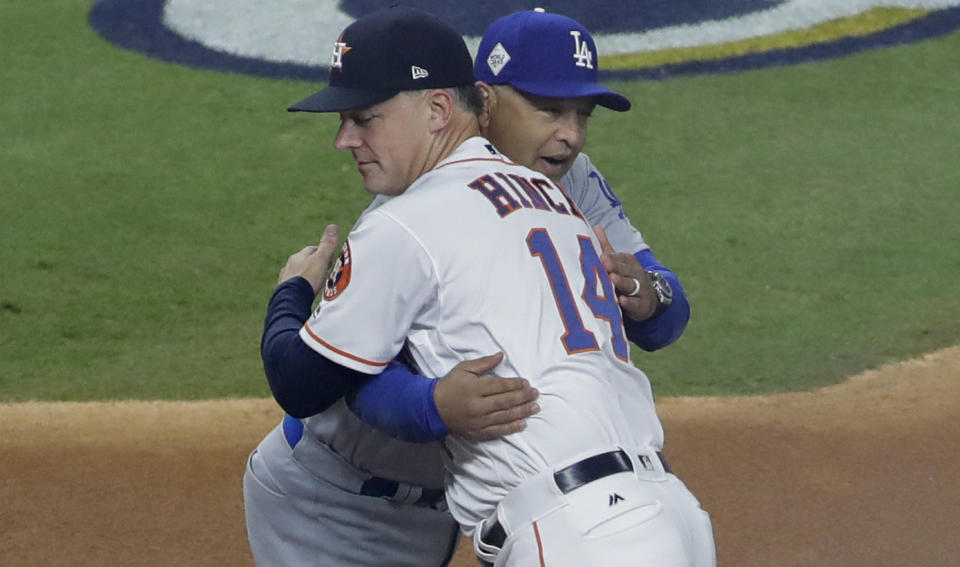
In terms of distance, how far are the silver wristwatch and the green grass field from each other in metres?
2.87

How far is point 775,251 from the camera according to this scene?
269 inches

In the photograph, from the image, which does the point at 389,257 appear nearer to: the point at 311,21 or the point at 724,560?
the point at 724,560

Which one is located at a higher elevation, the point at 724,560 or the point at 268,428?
the point at 724,560

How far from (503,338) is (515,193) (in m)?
0.30

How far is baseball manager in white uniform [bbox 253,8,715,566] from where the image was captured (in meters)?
2.16

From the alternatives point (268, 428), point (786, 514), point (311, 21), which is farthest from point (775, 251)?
point (311, 21)

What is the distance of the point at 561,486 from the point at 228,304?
14.8 feet

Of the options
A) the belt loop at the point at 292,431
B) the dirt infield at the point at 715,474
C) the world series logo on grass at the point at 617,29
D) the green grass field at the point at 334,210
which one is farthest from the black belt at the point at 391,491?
the world series logo on grass at the point at 617,29

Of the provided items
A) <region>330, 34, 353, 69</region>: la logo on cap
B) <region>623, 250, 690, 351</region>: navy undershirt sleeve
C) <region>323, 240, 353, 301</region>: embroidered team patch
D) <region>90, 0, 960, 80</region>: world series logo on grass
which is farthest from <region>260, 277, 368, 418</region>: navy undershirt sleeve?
<region>90, 0, 960, 80</region>: world series logo on grass

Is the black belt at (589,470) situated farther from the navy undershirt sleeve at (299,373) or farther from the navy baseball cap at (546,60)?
the navy baseball cap at (546,60)

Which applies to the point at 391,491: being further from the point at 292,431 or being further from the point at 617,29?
the point at 617,29

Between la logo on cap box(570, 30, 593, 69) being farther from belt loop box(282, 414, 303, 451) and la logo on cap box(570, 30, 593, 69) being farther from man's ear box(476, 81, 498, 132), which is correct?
belt loop box(282, 414, 303, 451)

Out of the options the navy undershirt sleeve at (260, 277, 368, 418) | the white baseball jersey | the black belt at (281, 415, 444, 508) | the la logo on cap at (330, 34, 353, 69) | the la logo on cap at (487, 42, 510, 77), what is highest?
the la logo on cap at (330, 34, 353, 69)

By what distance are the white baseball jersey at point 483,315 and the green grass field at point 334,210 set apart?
11.1 ft
